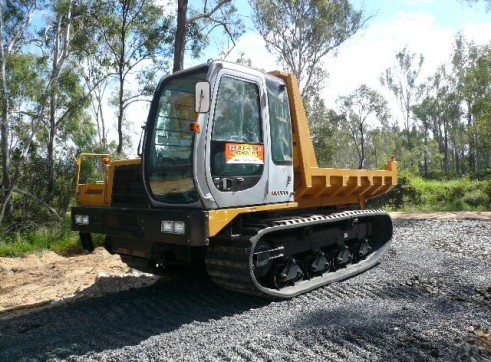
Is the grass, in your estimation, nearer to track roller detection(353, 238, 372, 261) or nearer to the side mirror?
track roller detection(353, 238, 372, 261)

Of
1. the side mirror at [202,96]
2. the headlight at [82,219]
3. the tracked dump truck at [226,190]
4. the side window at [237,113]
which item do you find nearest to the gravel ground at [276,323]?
the tracked dump truck at [226,190]

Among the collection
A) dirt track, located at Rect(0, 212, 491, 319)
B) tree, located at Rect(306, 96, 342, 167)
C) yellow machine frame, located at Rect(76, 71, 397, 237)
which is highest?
tree, located at Rect(306, 96, 342, 167)

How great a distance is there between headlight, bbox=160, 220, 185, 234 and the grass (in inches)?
216

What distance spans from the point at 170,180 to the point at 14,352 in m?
1.99

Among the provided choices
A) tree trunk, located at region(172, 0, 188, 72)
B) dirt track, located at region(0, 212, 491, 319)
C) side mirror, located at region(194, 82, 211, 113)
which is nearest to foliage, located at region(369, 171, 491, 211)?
tree trunk, located at region(172, 0, 188, 72)

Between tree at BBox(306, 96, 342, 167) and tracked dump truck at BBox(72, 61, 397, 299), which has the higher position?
tree at BBox(306, 96, 342, 167)

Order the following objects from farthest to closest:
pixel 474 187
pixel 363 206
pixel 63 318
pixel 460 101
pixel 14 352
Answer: pixel 460 101 → pixel 474 187 → pixel 363 206 → pixel 63 318 → pixel 14 352

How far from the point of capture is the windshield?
13.8ft

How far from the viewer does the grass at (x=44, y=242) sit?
894cm

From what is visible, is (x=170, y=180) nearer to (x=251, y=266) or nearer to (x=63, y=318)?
(x=251, y=266)

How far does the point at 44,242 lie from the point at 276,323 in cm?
722

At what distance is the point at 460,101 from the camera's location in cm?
4612

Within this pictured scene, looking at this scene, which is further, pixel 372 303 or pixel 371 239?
pixel 371 239

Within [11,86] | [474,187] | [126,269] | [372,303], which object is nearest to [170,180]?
[372,303]
